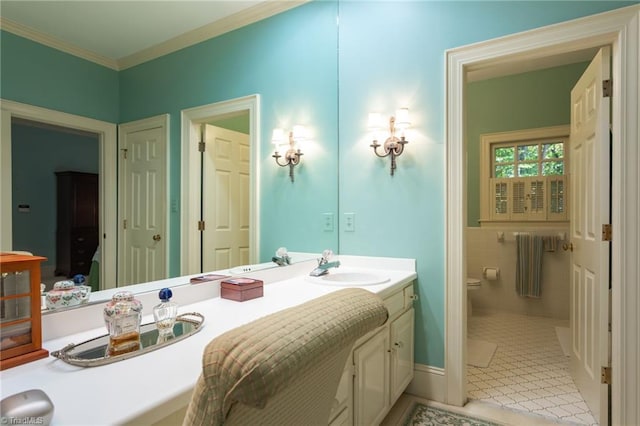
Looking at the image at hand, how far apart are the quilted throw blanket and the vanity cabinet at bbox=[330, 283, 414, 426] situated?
897 millimetres

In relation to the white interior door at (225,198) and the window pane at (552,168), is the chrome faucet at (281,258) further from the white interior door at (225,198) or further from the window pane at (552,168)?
the window pane at (552,168)

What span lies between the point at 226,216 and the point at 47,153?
0.78 metres

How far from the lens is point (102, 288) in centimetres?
103

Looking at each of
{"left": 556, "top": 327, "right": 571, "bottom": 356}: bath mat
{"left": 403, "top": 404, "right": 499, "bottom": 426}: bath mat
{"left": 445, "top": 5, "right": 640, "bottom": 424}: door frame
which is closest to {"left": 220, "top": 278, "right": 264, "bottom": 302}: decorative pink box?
{"left": 403, "top": 404, "right": 499, "bottom": 426}: bath mat

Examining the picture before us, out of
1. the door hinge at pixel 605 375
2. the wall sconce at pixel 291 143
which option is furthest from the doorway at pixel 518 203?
the wall sconce at pixel 291 143

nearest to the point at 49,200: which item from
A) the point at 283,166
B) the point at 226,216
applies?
the point at 226,216

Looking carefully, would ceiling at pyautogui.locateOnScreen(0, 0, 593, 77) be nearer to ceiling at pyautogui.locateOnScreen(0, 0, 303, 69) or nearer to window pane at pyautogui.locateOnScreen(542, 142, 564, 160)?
ceiling at pyautogui.locateOnScreen(0, 0, 303, 69)

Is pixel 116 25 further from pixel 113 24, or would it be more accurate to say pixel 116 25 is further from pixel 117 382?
pixel 117 382

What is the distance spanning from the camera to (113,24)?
1.02m

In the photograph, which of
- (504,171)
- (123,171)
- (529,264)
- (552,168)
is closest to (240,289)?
(123,171)

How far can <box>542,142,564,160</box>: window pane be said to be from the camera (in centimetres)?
380

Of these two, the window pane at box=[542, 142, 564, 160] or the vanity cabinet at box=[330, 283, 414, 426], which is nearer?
the vanity cabinet at box=[330, 283, 414, 426]

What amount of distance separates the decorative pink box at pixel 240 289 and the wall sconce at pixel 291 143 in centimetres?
79

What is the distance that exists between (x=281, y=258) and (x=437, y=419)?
124 cm
